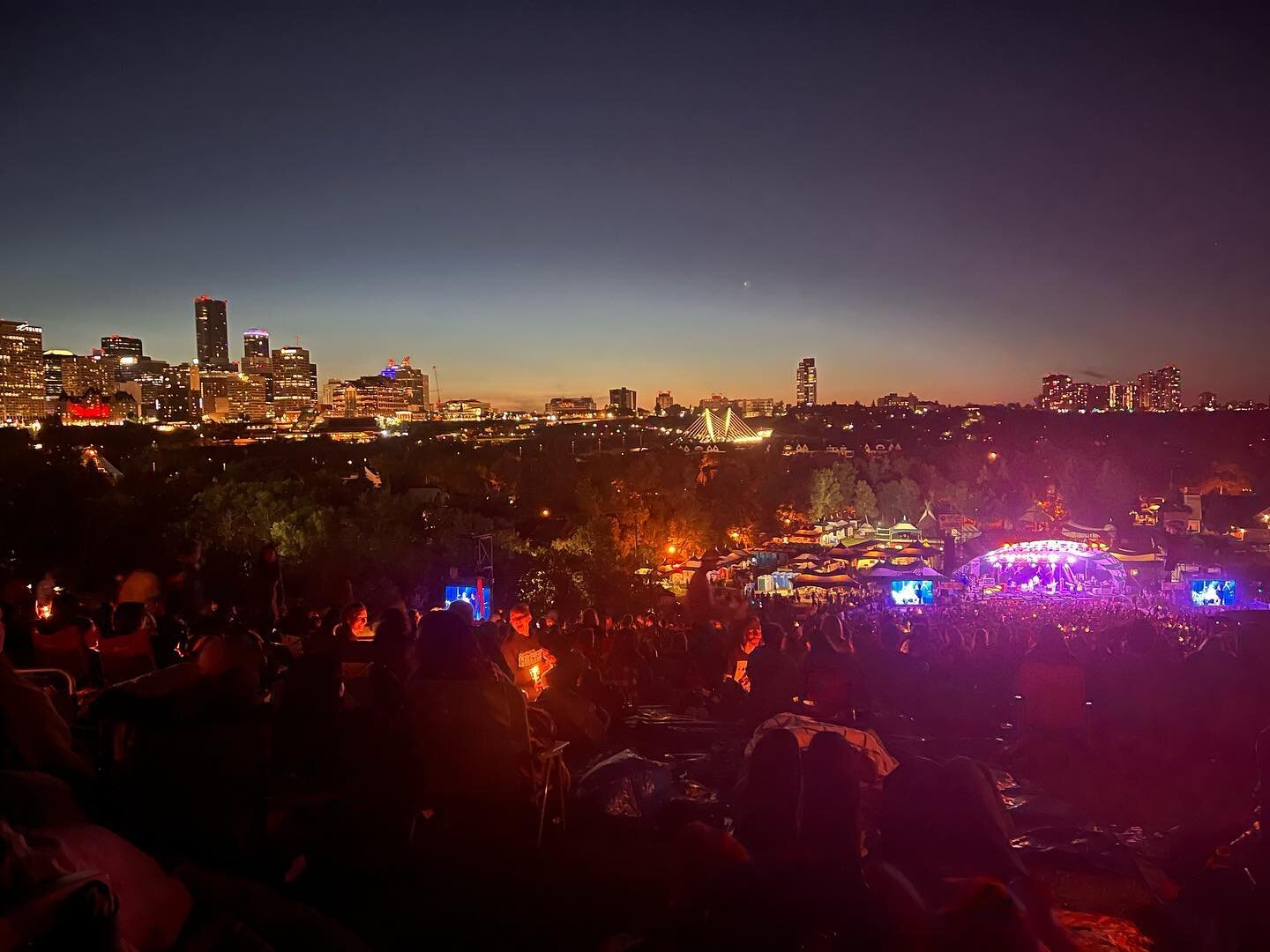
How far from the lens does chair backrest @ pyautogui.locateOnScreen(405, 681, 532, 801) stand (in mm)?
3641

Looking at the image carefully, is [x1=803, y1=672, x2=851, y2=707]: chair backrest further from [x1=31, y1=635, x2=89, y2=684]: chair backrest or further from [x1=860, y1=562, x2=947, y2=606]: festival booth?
[x1=860, y1=562, x2=947, y2=606]: festival booth

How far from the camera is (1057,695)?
5.82 meters

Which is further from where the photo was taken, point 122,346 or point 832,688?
point 122,346

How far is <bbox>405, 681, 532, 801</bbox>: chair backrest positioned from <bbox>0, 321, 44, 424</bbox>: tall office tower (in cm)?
10271

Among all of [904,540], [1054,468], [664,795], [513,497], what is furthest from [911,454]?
[664,795]

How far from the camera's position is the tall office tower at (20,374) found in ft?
288

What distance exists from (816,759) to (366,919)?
2.10 meters

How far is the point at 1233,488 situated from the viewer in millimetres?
55000

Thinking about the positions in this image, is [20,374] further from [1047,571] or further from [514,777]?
[514,777]

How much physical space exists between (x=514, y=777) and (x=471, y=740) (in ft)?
0.88

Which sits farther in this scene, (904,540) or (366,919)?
(904,540)

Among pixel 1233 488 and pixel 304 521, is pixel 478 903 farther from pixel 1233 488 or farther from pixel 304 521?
pixel 1233 488

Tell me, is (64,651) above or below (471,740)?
below

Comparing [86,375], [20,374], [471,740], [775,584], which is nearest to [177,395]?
[86,375]
